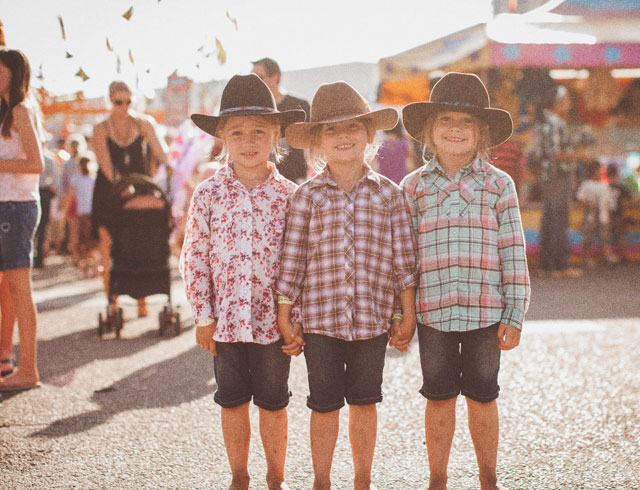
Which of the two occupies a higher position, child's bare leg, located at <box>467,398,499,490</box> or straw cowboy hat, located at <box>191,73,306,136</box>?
straw cowboy hat, located at <box>191,73,306,136</box>

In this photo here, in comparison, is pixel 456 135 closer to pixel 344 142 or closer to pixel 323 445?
pixel 344 142

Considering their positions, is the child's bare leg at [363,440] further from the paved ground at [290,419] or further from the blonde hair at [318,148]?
the blonde hair at [318,148]

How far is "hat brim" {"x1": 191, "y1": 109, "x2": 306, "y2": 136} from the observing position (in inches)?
101

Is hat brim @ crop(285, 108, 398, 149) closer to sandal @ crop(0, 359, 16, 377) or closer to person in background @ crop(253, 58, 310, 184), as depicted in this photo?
person in background @ crop(253, 58, 310, 184)

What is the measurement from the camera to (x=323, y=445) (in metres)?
2.52

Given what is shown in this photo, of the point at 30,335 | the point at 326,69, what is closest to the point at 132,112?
the point at 30,335

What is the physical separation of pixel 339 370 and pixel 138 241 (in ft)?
11.3

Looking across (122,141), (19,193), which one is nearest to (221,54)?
(19,193)

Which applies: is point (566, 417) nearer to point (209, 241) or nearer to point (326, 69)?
point (209, 241)

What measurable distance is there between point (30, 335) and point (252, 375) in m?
2.07

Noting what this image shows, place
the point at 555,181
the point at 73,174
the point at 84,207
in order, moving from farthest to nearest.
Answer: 1. the point at 73,174
2. the point at 84,207
3. the point at 555,181

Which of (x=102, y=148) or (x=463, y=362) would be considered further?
(x=102, y=148)

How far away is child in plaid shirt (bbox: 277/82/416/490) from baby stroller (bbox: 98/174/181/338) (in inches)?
127

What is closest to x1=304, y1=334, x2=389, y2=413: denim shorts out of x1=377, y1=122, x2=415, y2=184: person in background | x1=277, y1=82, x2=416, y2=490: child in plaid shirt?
x1=277, y1=82, x2=416, y2=490: child in plaid shirt
